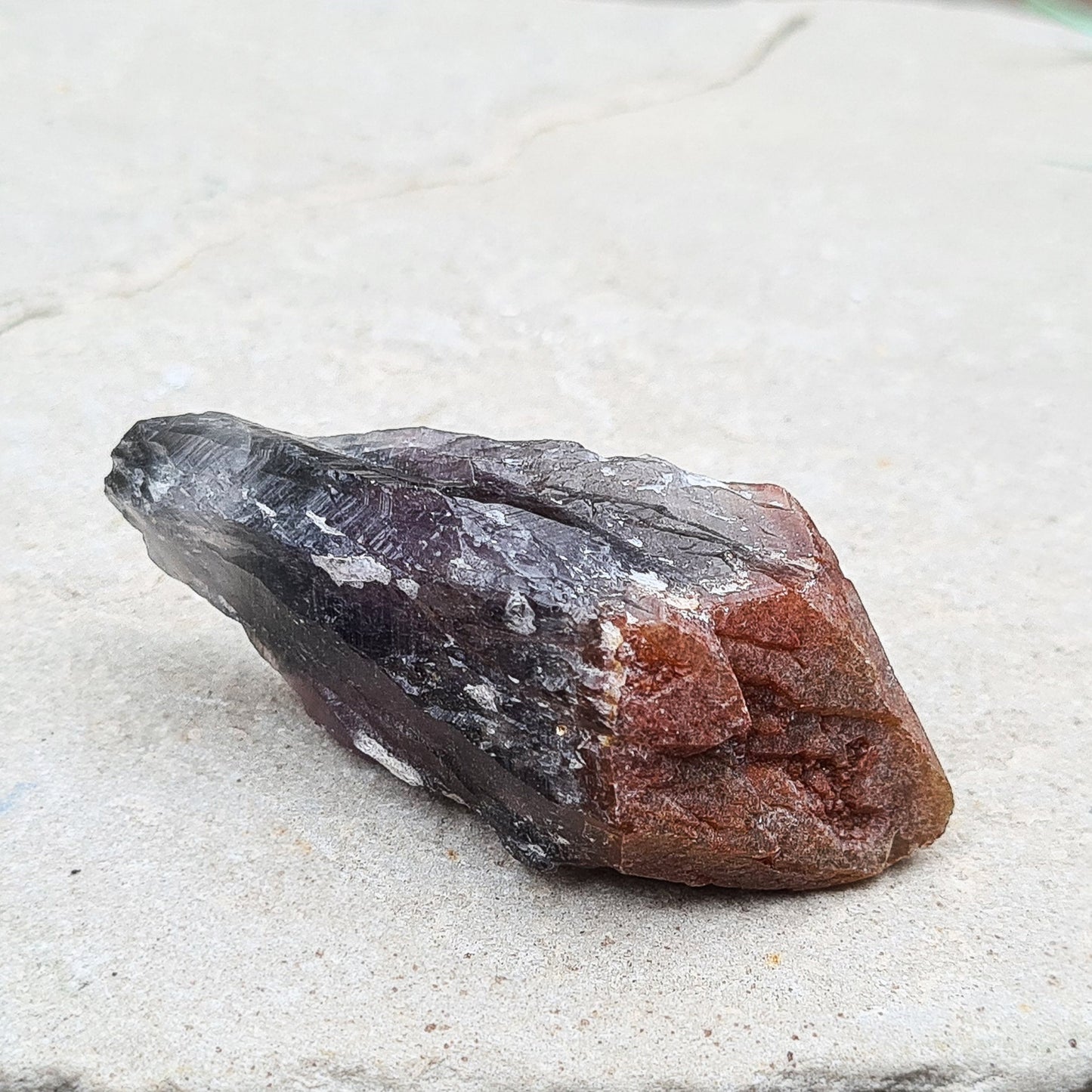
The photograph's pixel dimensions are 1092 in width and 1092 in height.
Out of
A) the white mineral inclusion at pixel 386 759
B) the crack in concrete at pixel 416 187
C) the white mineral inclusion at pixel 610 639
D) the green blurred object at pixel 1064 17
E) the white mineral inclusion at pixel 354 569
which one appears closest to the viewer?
the white mineral inclusion at pixel 610 639

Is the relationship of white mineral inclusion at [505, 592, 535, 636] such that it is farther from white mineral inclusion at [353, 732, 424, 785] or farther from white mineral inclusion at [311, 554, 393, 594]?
white mineral inclusion at [353, 732, 424, 785]

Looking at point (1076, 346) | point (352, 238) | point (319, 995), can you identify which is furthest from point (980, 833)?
point (352, 238)

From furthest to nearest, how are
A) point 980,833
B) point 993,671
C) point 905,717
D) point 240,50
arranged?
point 240,50
point 993,671
point 980,833
point 905,717

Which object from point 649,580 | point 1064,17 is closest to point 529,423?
point 649,580

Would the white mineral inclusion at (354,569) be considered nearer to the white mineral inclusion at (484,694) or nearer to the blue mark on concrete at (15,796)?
the white mineral inclusion at (484,694)

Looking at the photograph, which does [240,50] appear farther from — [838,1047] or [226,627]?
[838,1047]

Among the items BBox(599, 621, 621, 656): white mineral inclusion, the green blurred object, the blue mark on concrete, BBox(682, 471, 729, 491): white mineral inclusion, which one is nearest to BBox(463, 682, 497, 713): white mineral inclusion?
BBox(599, 621, 621, 656): white mineral inclusion

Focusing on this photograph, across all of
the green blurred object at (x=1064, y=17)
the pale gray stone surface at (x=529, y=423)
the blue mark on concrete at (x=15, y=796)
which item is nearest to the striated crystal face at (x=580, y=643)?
the pale gray stone surface at (x=529, y=423)
